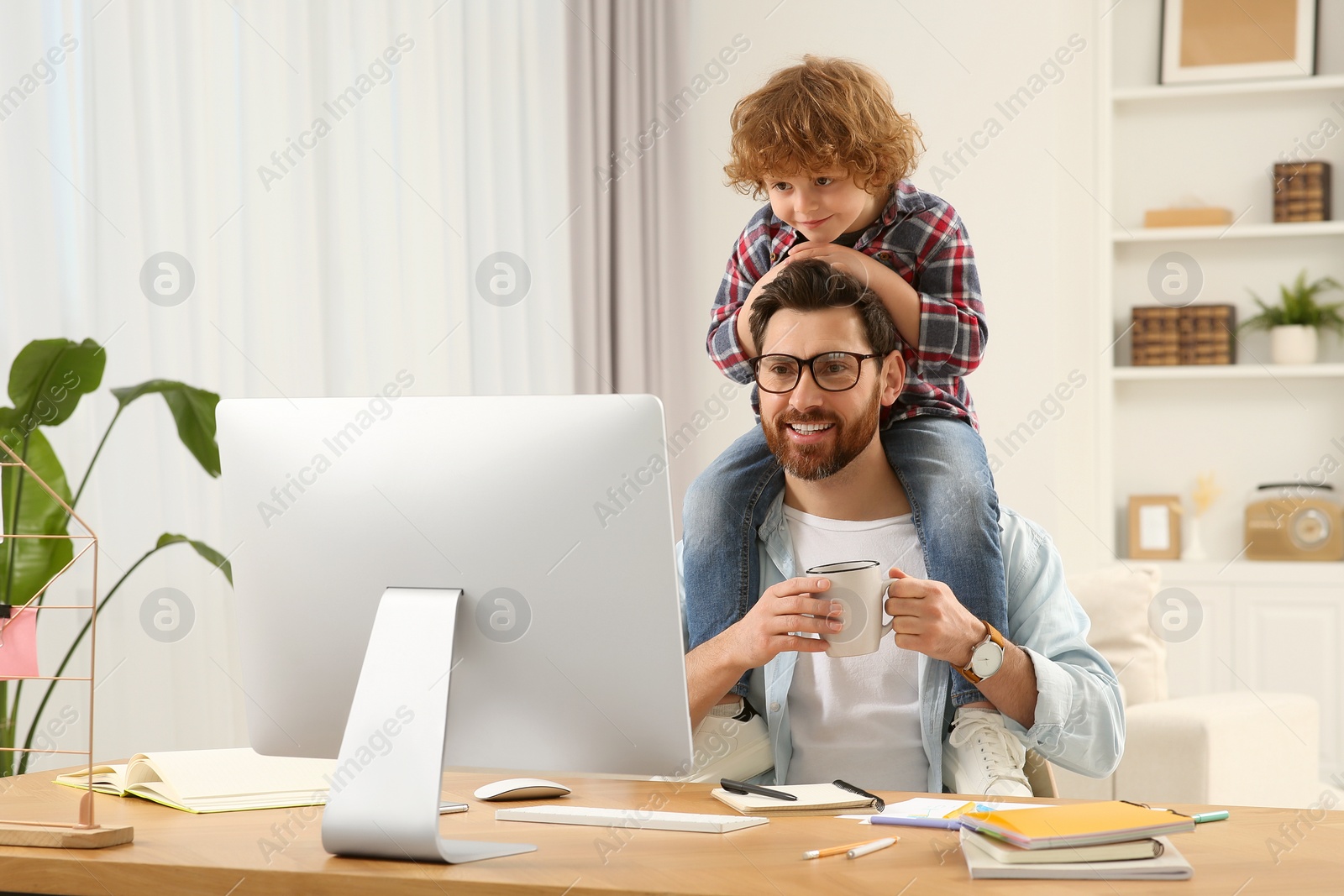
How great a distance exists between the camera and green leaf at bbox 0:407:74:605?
190 centimetres

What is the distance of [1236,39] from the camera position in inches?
162

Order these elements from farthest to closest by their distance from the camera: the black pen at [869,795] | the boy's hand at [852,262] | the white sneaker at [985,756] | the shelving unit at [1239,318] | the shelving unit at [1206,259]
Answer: the shelving unit at [1206,259] < the shelving unit at [1239,318] < the boy's hand at [852,262] < the white sneaker at [985,756] < the black pen at [869,795]

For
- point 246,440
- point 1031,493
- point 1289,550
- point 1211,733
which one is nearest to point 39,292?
point 246,440

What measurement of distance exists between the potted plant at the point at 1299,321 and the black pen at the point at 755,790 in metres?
3.42

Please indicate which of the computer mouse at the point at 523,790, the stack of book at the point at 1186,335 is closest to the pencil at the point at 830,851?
the computer mouse at the point at 523,790

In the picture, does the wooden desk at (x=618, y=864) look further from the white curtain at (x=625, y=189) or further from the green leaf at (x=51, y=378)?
the white curtain at (x=625, y=189)

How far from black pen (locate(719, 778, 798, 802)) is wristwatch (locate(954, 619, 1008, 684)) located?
1.32 ft

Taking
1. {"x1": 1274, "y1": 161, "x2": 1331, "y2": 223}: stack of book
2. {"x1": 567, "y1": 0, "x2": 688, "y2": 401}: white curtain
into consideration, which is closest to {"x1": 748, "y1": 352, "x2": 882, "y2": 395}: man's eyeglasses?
{"x1": 567, "y1": 0, "x2": 688, "y2": 401}: white curtain

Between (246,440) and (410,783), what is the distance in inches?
15.2

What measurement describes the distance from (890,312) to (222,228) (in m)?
1.47

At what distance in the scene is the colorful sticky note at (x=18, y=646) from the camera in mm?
A: 1150

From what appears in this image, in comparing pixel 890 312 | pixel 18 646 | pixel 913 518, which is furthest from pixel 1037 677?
pixel 18 646

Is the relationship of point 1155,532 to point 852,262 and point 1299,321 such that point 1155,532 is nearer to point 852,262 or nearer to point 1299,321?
point 1299,321

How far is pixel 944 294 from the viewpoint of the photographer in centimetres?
192
